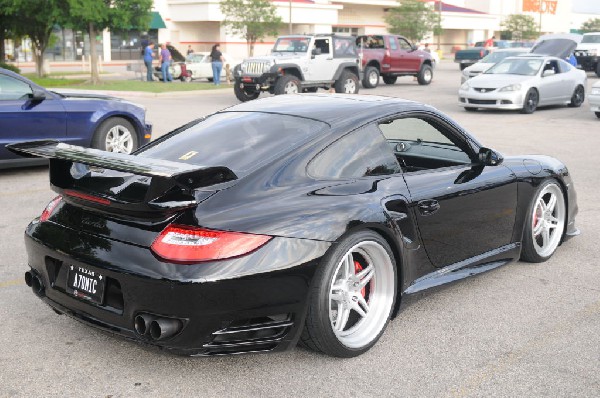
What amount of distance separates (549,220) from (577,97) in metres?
16.7

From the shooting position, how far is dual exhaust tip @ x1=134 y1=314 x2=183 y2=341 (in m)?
3.60

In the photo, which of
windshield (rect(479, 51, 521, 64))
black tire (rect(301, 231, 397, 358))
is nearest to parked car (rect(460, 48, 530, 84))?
windshield (rect(479, 51, 521, 64))

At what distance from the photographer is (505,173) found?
549cm

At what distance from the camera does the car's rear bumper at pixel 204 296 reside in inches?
141

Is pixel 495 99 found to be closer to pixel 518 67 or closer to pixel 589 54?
pixel 518 67

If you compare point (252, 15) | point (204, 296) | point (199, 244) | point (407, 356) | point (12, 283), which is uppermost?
point (252, 15)

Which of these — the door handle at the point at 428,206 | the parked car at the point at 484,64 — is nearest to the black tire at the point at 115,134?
the door handle at the point at 428,206

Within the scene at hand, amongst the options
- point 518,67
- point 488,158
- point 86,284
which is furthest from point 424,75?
point 86,284

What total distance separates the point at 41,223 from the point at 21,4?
88.5 ft

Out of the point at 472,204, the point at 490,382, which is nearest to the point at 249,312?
the point at 490,382

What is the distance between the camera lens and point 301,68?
23062 mm

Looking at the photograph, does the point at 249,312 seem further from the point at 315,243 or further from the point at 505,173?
the point at 505,173

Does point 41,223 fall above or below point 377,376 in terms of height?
above

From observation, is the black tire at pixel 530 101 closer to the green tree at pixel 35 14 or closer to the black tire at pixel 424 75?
the black tire at pixel 424 75
